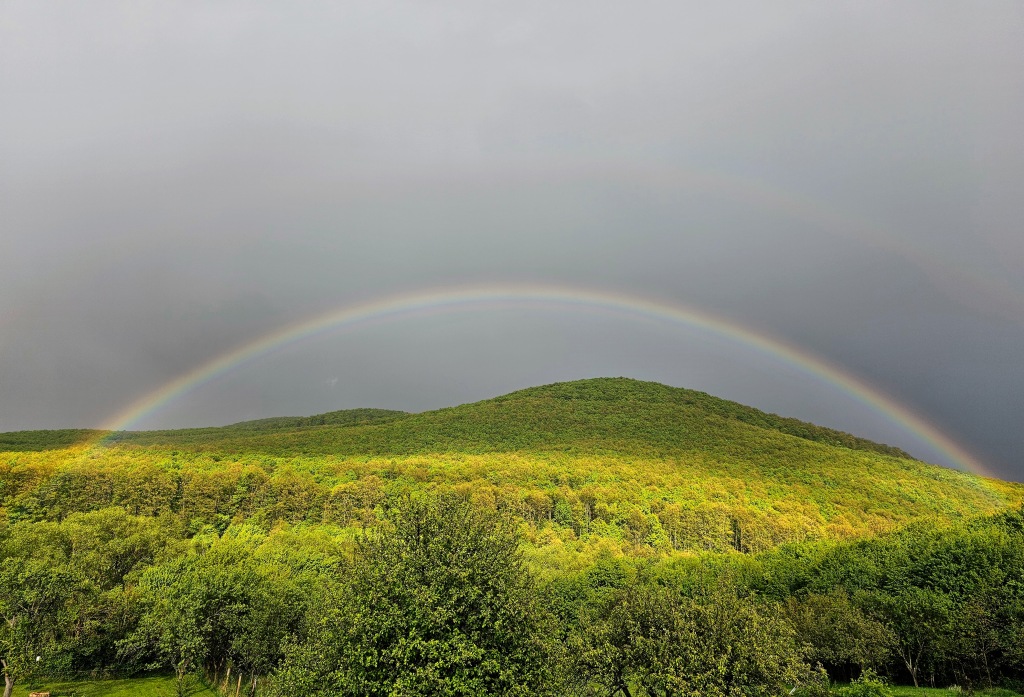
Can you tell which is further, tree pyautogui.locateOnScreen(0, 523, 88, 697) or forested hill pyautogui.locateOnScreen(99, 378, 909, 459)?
forested hill pyautogui.locateOnScreen(99, 378, 909, 459)

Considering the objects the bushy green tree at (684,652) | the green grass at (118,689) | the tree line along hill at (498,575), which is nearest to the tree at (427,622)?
A: the tree line along hill at (498,575)

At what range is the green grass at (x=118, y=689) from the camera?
3453cm

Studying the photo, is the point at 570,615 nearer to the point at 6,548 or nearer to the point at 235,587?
the point at 235,587

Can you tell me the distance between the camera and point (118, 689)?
124 feet

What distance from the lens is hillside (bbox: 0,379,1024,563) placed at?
8606 cm

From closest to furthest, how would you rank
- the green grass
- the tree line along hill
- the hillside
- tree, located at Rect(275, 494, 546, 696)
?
1. tree, located at Rect(275, 494, 546, 696)
2. the tree line along hill
3. the green grass
4. the hillside

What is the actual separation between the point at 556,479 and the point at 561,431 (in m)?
47.2

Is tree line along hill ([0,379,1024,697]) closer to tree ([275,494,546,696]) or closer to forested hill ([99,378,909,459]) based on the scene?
tree ([275,494,546,696])

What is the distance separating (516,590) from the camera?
2061cm

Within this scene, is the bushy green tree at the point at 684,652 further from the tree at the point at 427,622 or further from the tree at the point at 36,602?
the tree at the point at 36,602

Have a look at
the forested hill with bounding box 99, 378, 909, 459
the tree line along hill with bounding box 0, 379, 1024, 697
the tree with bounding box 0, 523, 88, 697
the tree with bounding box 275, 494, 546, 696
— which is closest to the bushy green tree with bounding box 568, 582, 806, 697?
the tree line along hill with bounding box 0, 379, 1024, 697

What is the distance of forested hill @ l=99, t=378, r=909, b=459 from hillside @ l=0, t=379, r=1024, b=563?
0.89m

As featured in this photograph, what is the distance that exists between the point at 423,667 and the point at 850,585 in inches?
1864

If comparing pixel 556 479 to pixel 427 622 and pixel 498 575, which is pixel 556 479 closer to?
pixel 498 575
